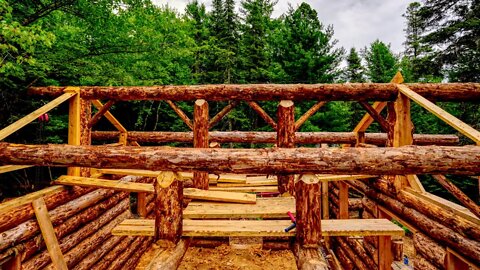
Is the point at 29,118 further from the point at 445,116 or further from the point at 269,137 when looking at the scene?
the point at 445,116

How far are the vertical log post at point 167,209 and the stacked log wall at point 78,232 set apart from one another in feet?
7.20

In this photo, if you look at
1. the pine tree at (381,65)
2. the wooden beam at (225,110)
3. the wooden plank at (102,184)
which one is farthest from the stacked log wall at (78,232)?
the pine tree at (381,65)

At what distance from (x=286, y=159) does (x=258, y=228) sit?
1014 mm

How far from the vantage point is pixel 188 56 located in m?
14.9

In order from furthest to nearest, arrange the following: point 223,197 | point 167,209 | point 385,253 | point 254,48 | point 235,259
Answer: point 254,48, point 235,259, point 385,253, point 223,197, point 167,209

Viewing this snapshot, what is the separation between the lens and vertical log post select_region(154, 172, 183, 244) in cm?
268

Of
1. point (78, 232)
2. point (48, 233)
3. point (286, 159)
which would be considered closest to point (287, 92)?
point (286, 159)

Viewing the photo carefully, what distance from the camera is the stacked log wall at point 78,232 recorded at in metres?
3.24

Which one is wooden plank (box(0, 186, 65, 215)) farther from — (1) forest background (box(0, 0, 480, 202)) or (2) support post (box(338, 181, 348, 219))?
(2) support post (box(338, 181, 348, 219))

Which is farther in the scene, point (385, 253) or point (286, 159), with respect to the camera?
point (385, 253)

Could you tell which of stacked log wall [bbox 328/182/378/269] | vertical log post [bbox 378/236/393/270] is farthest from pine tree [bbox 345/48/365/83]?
vertical log post [bbox 378/236/393/270]

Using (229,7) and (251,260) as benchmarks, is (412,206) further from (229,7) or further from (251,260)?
(229,7)

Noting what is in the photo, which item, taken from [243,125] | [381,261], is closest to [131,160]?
[381,261]

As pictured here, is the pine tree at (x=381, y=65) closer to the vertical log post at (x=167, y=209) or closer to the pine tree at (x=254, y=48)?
the pine tree at (x=254, y=48)
